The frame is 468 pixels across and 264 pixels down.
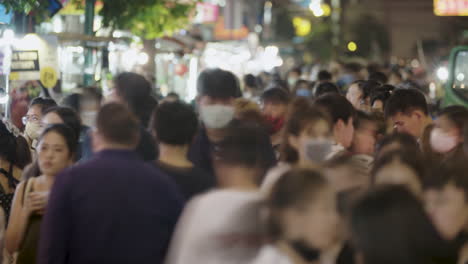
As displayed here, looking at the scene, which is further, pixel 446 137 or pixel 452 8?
pixel 452 8

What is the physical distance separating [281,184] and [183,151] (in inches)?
82.9

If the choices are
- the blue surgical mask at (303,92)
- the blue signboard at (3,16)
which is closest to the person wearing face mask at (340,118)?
the blue signboard at (3,16)

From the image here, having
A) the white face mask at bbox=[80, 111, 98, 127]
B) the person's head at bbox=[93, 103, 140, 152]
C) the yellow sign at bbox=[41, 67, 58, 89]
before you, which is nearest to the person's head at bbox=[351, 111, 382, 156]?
the person's head at bbox=[93, 103, 140, 152]

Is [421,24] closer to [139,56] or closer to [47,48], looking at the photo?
[139,56]

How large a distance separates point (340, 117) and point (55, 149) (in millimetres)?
2378

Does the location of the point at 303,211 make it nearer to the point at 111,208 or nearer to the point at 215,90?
the point at 111,208

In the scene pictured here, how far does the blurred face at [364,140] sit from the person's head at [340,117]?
51 mm

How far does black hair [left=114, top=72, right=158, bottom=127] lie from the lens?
27.5 feet

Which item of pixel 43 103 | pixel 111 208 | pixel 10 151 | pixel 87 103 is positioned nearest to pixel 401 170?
pixel 111 208

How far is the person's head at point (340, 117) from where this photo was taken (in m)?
8.16

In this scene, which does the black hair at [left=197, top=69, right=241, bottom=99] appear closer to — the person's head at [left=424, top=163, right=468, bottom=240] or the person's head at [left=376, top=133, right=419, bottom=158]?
the person's head at [left=376, top=133, right=419, bottom=158]

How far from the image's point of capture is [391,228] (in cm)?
401

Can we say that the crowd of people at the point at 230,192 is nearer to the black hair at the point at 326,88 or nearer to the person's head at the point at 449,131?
the person's head at the point at 449,131

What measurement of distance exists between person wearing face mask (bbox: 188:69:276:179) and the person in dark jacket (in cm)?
181
